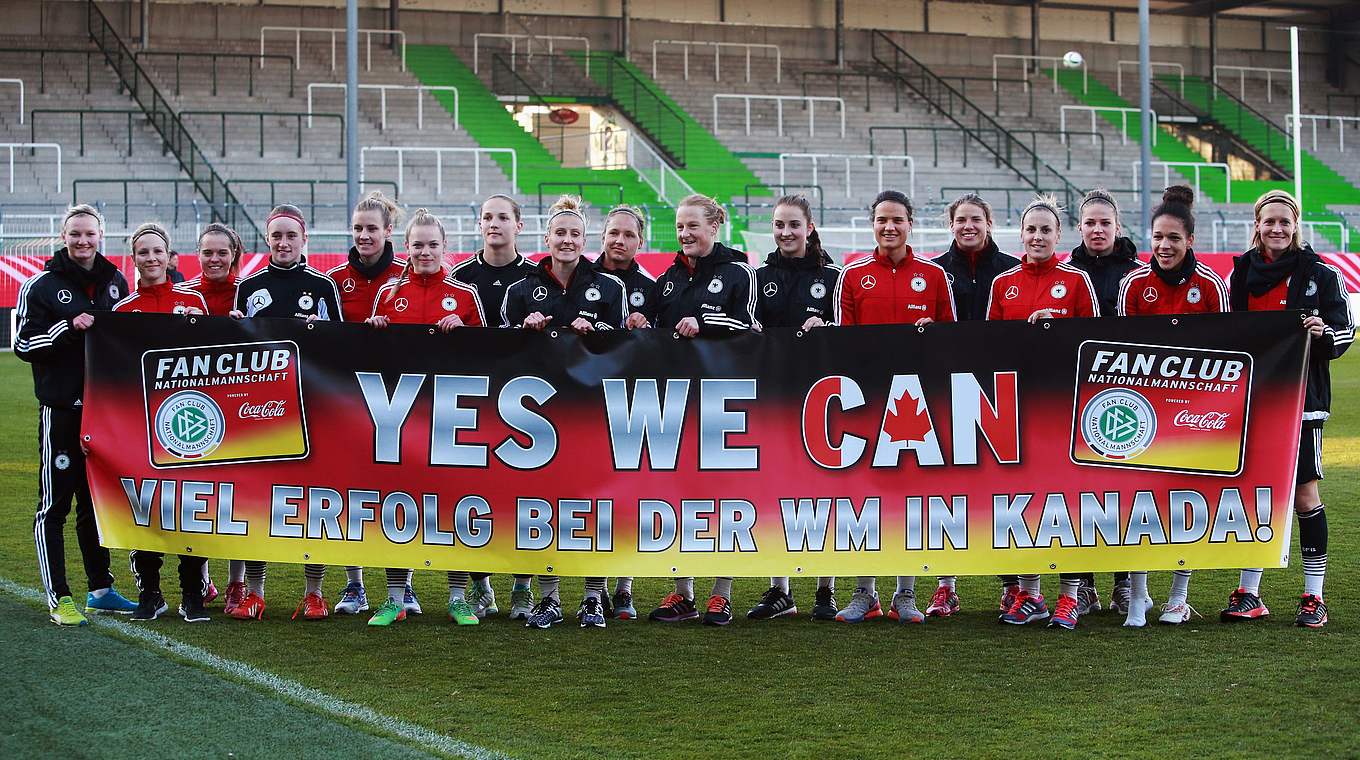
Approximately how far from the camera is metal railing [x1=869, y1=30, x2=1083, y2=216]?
114ft

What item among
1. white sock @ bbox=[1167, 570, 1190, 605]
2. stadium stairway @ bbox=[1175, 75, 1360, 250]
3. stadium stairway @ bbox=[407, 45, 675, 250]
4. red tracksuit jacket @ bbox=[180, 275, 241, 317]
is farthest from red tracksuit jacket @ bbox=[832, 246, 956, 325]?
stadium stairway @ bbox=[1175, 75, 1360, 250]

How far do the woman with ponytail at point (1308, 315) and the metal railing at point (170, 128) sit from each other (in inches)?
723

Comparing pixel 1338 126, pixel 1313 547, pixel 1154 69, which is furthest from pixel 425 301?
pixel 1338 126

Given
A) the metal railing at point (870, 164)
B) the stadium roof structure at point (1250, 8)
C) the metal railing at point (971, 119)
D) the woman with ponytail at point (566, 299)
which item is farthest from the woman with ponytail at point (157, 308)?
the stadium roof structure at point (1250, 8)

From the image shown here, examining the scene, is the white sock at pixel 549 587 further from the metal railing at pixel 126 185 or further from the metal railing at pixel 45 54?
the metal railing at pixel 45 54

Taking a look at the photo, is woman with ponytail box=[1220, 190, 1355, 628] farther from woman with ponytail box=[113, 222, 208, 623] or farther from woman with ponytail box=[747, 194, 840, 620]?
woman with ponytail box=[113, 222, 208, 623]

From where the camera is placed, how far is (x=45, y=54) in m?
31.5

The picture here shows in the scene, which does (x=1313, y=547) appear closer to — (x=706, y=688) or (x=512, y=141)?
(x=706, y=688)

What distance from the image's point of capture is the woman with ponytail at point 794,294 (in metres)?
6.84

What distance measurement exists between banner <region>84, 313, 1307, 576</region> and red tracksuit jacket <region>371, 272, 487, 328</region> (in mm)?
221

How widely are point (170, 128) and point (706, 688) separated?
2651 centimetres

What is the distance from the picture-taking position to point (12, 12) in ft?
107

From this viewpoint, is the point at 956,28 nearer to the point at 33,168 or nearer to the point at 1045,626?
the point at 33,168

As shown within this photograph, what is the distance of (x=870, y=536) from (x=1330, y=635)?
5.91 feet
